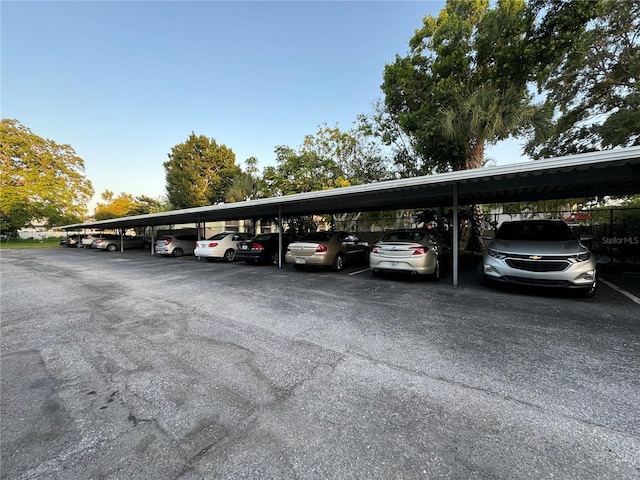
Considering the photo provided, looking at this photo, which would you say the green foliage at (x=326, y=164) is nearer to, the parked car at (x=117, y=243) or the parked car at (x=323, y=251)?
the parked car at (x=323, y=251)

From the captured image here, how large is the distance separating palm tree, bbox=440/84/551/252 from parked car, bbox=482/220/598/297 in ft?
16.7

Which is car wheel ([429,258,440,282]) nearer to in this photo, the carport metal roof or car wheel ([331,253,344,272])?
the carport metal roof

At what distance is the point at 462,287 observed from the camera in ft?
21.0

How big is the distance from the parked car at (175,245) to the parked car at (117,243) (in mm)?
8597

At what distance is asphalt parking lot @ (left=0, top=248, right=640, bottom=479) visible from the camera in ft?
5.45

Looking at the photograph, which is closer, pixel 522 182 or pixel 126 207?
pixel 522 182

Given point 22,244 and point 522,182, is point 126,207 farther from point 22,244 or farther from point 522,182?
point 522,182

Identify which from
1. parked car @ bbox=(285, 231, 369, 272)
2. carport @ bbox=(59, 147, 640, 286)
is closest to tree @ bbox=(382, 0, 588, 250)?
carport @ bbox=(59, 147, 640, 286)

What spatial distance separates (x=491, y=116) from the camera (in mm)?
9609

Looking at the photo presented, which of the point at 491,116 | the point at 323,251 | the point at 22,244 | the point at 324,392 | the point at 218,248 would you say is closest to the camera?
the point at 324,392

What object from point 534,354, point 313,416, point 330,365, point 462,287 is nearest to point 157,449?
point 313,416

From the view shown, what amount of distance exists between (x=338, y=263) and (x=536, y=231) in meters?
5.22

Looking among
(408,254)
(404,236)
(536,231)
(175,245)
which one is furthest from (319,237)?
(175,245)

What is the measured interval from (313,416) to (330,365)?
30.9 inches
